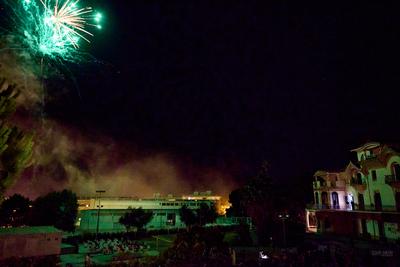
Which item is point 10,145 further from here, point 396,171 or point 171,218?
point 171,218

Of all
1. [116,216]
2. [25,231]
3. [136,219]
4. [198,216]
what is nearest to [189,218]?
[198,216]

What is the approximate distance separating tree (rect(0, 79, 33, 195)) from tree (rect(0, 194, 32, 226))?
37611 millimetres

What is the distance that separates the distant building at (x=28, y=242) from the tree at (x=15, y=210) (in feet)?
85.0

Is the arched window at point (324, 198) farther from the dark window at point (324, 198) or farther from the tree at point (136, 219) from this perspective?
the tree at point (136, 219)

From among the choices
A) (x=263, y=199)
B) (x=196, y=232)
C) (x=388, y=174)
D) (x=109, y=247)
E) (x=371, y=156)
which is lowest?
(x=109, y=247)

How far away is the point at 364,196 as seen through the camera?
113 ft

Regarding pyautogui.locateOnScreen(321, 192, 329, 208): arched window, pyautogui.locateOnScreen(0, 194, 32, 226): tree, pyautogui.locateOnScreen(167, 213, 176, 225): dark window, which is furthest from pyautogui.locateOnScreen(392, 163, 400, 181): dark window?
pyautogui.locateOnScreen(0, 194, 32, 226): tree

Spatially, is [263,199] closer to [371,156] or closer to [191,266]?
[371,156]

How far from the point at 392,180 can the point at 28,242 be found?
3292cm

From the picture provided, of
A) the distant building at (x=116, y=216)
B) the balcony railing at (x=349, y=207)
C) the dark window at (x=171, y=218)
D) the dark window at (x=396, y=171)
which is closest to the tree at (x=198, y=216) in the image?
the distant building at (x=116, y=216)

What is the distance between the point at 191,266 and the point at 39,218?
3776 cm

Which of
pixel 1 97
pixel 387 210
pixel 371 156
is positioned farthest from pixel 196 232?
pixel 371 156

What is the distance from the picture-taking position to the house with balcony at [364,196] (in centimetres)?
2947

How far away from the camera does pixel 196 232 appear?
19453 millimetres
